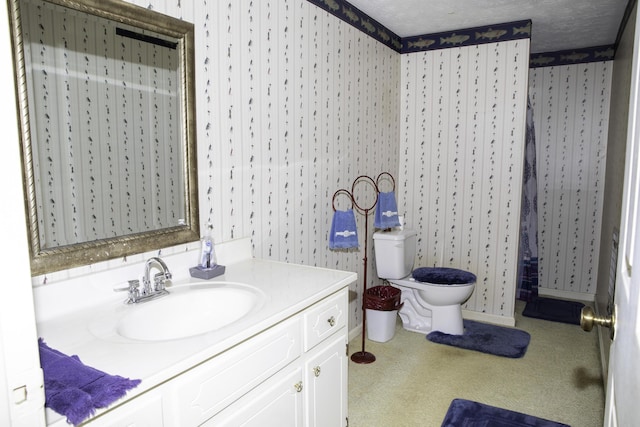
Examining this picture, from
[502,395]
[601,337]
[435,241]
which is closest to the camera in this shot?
[502,395]

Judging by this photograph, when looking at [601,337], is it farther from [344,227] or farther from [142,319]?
[142,319]

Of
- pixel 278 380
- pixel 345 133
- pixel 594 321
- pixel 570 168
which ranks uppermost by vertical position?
pixel 345 133

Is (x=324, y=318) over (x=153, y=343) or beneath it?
beneath

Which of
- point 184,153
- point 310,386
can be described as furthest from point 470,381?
point 184,153

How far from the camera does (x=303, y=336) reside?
5.20 feet

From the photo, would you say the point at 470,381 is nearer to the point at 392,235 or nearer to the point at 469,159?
the point at 392,235

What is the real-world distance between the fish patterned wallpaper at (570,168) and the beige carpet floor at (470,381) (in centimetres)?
114

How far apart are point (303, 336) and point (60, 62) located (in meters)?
1.20

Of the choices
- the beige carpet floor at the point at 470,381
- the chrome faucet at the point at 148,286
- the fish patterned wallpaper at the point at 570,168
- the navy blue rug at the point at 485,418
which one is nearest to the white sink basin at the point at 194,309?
the chrome faucet at the point at 148,286

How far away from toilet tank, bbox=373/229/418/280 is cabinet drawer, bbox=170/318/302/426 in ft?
6.09

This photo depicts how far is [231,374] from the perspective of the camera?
126cm

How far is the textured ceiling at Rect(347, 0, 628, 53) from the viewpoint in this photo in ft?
9.76

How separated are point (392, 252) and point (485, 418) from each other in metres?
1.32

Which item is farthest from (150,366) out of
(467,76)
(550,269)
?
(550,269)
